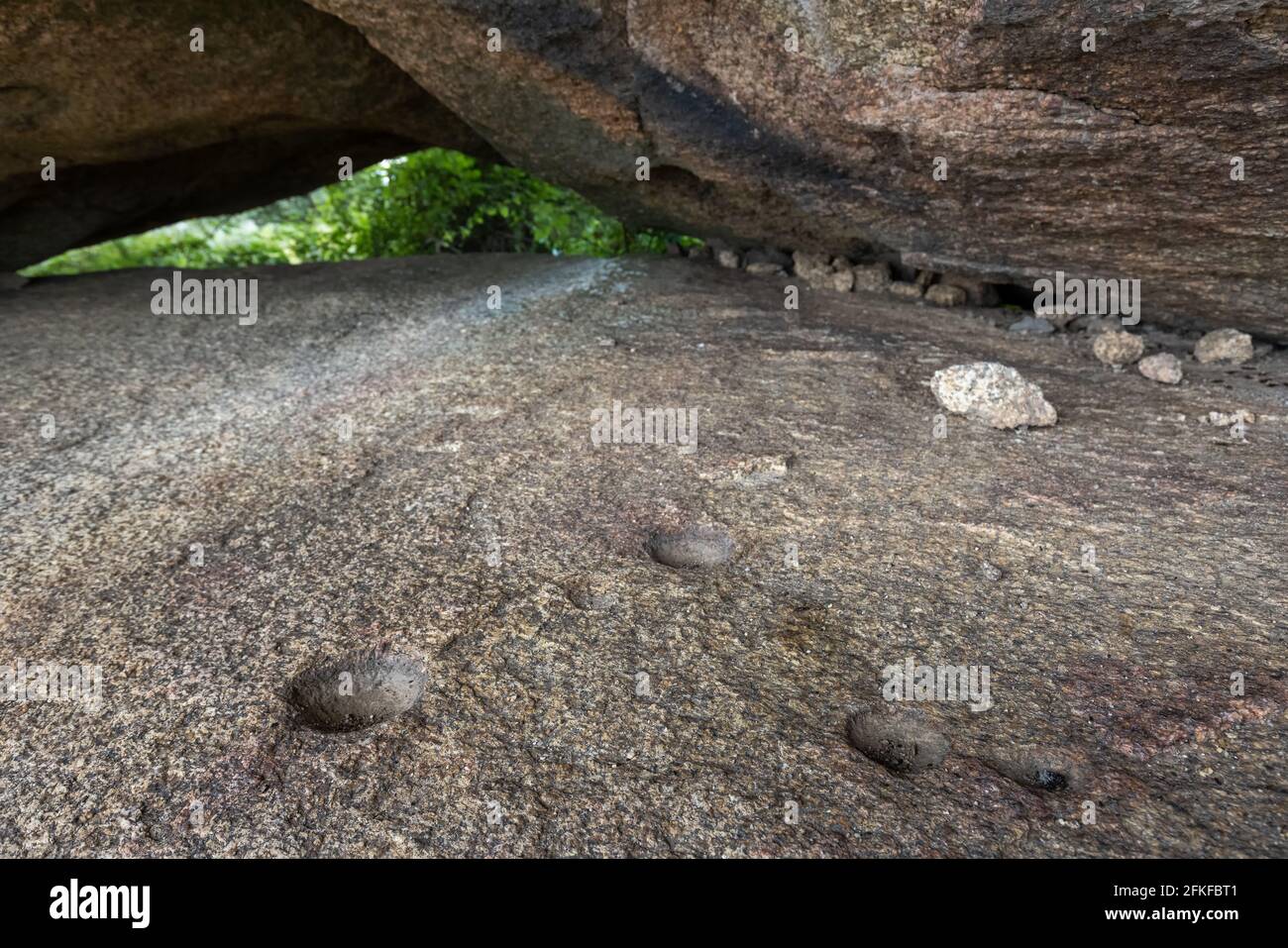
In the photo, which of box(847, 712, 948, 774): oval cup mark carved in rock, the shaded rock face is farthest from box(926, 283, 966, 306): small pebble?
box(847, 712, 948, 774): oval cup mark carved in rock

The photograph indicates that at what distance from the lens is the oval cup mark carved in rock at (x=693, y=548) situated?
315 centimetres

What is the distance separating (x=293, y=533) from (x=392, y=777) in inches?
49.3

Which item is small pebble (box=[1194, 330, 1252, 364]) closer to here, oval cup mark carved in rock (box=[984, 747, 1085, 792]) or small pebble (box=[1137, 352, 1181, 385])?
small pebble (box=[1137, 352, 1181, 385])

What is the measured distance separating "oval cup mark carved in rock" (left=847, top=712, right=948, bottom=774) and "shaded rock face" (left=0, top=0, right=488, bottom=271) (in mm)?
4852

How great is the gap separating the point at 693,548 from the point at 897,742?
40.1 inches

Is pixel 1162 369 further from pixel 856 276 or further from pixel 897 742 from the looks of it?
pixel 897 742

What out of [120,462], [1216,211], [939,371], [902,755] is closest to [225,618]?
[120,462]

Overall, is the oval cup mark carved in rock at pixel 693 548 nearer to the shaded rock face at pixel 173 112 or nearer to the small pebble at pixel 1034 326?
the small pebble at pixel 1034 326

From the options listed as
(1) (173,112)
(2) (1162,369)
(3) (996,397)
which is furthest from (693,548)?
(1) (173,112)

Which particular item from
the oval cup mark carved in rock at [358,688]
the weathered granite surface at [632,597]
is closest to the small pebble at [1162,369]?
the weathered granite surface at [632,597]

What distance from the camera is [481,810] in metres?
2.18

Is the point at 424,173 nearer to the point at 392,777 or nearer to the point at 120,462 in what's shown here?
the point at 120,462

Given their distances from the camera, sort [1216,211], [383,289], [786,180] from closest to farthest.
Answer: [1216,211], [786,180], [383,289]

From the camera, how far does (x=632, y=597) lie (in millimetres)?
2902
